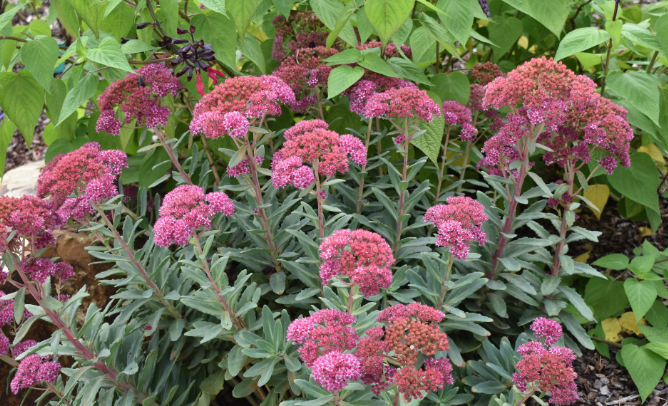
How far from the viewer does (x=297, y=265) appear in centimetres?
→ 251

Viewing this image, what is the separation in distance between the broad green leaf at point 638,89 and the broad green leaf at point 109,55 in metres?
2.47

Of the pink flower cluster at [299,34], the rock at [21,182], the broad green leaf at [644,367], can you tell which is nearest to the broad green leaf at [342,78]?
the pink flower cluster at [299,34]

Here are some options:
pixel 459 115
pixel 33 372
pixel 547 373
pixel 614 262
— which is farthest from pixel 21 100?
pixel 614 262

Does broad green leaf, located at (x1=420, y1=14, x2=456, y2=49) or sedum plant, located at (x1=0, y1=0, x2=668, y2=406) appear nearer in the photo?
sedum plant, located at (x1=0, y1=0, x2=668, y2=406)

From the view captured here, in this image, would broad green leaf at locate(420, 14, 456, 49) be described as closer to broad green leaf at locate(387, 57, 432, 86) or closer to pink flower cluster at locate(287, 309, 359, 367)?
broad green leaf at locate(387, 57, 432, 86)

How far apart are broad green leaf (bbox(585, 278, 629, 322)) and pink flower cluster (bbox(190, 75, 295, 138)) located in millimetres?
2235

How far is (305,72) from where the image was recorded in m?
2.85

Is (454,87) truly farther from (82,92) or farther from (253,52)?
(82,92)

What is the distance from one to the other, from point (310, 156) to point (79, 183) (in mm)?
1065

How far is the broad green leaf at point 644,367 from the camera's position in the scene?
278 centimetres

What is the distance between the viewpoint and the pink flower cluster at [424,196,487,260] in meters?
2.11

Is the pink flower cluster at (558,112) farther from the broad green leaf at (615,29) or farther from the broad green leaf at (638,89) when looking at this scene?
the broad green leaf at (615,29)

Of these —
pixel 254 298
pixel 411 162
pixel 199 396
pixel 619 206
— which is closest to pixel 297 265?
pixel 254 298

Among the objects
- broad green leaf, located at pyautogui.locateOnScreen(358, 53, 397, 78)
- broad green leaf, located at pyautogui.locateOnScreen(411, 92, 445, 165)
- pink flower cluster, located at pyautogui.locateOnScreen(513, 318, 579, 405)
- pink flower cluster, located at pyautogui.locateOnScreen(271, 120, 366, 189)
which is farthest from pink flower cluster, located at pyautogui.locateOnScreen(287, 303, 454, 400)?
broad green leaf, located at pyautogui.locateOnScreen(358, 53, 397, 78)
